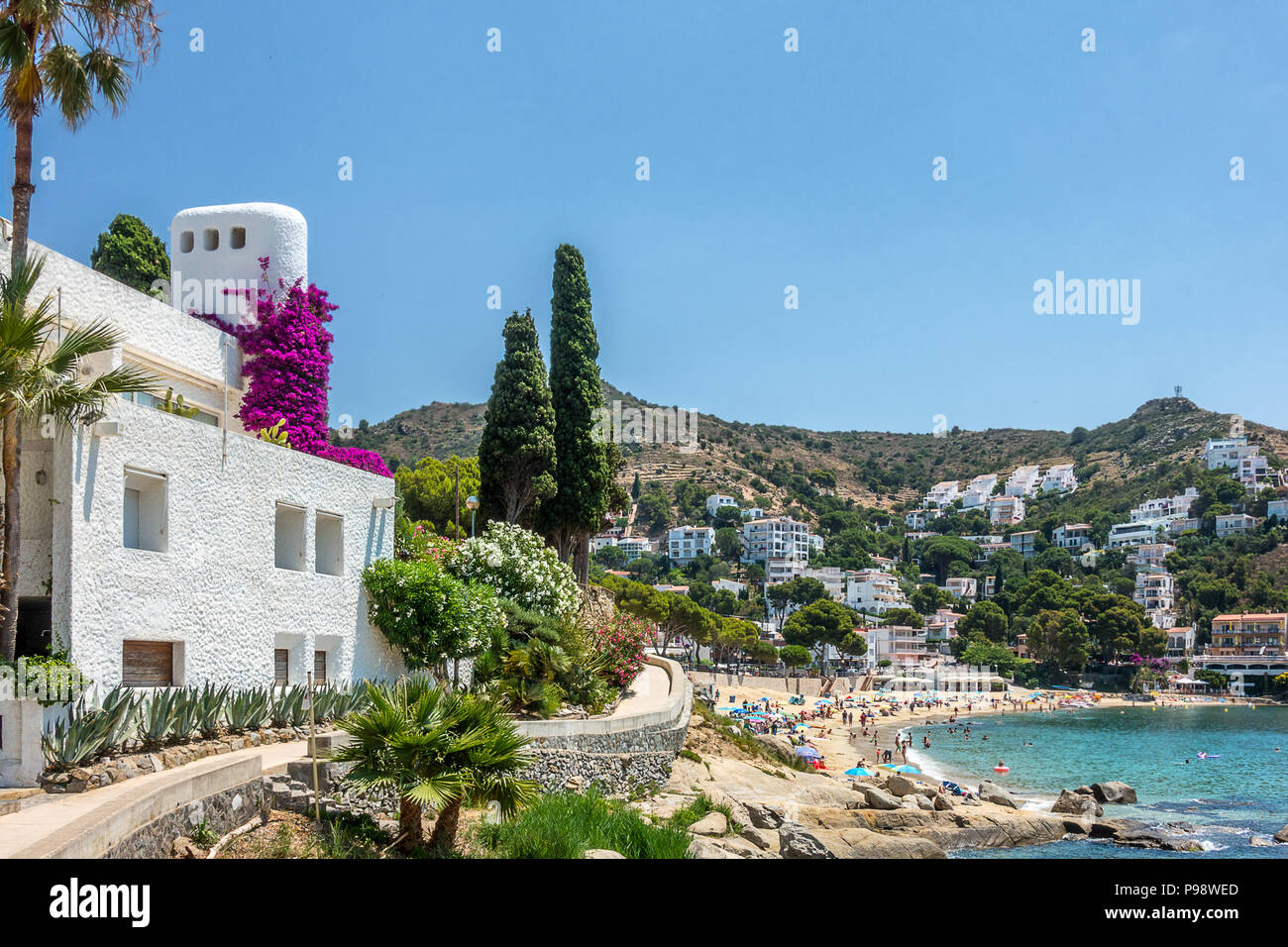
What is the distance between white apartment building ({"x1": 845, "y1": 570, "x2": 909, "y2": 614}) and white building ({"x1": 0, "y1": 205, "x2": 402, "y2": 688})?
5439 inches

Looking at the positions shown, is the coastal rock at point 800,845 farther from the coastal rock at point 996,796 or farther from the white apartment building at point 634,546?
the white apartment building at point 634,546

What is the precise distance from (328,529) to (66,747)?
28.5 ft

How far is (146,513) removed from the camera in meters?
16.0

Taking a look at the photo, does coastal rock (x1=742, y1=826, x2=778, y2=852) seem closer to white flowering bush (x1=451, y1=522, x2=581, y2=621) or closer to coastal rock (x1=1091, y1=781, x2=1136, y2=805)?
white flowering bush (x1=451, y1=522, x2=581, y2=621)

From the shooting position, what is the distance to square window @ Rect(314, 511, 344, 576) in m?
20.8

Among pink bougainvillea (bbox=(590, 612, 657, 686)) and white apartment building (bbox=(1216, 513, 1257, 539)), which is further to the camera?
white apartment building (bbox=(1216, 513, 1257, 539))

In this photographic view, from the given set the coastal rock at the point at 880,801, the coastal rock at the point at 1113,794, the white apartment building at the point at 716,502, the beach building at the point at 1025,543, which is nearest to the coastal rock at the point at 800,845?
the coastal rock at the point at 880,801

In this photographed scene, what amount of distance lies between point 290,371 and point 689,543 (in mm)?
156604

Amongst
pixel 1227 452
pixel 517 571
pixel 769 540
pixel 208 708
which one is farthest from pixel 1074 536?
pixel 208 708

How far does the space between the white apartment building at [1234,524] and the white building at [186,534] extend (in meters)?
162

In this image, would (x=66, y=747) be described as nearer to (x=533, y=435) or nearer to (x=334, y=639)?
(x=334, y=639)

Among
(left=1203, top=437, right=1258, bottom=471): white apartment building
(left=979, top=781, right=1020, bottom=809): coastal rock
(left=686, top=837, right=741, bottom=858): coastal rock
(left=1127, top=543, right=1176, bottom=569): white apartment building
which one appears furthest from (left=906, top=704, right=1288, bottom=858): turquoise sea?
(left=1203, top=437, right=1258, bottom=471): white apartment building

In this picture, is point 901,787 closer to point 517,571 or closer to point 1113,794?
point 1113,794

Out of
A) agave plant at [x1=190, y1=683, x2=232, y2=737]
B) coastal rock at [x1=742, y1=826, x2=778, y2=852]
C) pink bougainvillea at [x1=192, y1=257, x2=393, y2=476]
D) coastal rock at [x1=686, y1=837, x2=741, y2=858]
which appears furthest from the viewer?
pink bougainvillea at [x1=192, y1=257, x2=393, y2=476]
